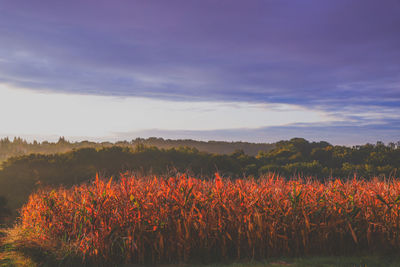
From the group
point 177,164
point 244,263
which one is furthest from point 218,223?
point 177,164

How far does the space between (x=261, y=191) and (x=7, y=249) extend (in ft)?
25.6

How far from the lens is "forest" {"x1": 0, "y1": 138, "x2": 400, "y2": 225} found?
2938 cm

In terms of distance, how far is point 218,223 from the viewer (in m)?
8.80

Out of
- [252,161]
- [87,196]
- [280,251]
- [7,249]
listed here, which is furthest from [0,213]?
[252,161]

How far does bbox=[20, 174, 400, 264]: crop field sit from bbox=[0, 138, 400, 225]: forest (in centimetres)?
1732

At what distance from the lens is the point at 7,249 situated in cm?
1049

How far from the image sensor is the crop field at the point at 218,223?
8.57 meters

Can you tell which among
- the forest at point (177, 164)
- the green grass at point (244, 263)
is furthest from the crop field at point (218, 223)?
the forest at point (177, 164)

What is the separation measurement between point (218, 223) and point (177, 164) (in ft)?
84.3

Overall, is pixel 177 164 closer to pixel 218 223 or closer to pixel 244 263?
pixel 218 223

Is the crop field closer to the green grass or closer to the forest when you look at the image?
the green grass

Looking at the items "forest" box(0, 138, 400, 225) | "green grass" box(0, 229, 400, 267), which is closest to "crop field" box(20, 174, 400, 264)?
"green grass" box(0, 229, 400, 267)

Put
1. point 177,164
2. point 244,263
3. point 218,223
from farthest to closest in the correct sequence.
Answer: point 177,164
point 218,223
point 244,263

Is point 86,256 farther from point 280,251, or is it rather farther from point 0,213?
point 0,213
